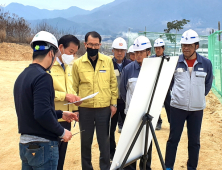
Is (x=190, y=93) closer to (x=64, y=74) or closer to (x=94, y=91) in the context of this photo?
(x=94, y=91)

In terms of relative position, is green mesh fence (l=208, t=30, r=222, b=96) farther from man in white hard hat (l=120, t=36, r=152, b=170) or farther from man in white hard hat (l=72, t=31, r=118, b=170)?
man in white hard hat (l=72, t=31, r=118, b=170)

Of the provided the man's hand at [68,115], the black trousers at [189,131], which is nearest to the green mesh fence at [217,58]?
the black trousers at [189,131]

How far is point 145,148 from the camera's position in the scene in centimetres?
244

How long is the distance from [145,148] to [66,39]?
5.85 ft

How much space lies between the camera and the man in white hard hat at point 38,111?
201 cm

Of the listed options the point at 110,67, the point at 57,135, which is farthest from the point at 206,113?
the point at 57,135

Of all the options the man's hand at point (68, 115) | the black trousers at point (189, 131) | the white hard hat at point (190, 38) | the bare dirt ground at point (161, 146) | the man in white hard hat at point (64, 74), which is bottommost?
the bare dirt ground at point (161, 146)

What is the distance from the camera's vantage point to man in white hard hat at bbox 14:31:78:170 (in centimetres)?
201

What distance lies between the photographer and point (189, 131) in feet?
12.2

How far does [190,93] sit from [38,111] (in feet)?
7.82

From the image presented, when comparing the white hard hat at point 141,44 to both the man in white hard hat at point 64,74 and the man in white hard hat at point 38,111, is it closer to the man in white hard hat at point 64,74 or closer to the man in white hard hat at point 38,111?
the man in white hard hat at point 64,74

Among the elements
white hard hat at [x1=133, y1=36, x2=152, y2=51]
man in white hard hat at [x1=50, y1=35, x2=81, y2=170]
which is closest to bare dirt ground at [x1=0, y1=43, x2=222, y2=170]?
man in white hard hat at [x1=50, y1=35, x2=81, y2=170]

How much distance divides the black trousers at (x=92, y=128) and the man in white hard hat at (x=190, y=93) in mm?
1013

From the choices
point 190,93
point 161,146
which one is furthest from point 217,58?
point 190,93
